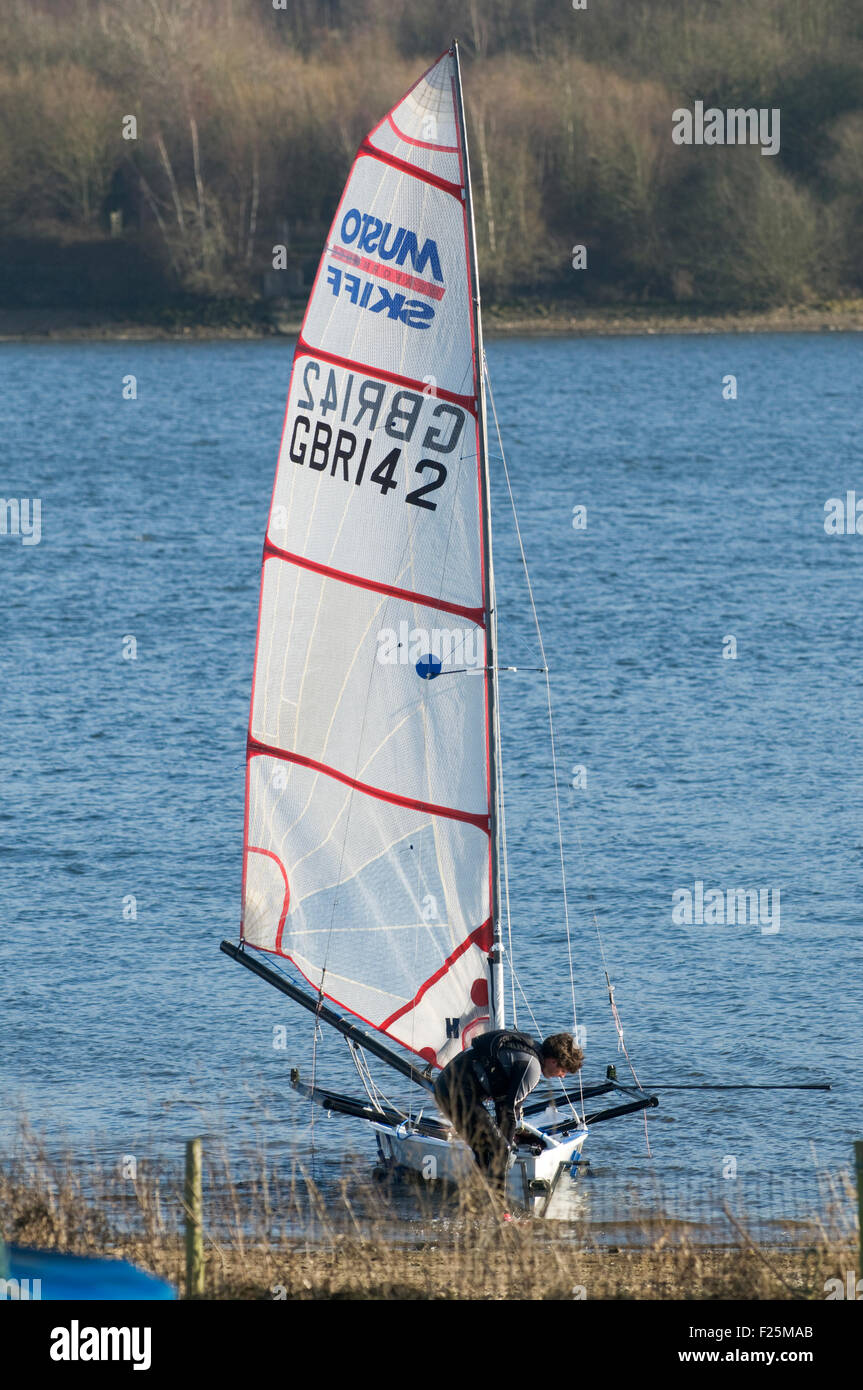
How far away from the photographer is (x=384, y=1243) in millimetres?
11797

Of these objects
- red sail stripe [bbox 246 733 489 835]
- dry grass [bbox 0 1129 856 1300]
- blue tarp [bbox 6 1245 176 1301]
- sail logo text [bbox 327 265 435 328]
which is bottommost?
dry grass [bbox 0 1129 856 1300]

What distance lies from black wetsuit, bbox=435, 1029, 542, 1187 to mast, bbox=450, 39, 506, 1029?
973 millimetres

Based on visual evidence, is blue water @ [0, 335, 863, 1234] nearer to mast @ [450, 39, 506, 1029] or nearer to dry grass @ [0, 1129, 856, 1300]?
dry grass @ [0, 1129, 856, 1300]

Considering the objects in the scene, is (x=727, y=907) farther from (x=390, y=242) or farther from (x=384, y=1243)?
(x=390, y=242)

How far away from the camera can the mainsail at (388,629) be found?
13.0 meters

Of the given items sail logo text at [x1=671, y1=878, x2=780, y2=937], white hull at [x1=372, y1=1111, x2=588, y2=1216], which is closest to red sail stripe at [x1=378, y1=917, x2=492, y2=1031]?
white hull at [x1=372, y1=1111, x2=588, y2=1216]

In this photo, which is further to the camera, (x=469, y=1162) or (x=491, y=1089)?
(x=469, y=1162)

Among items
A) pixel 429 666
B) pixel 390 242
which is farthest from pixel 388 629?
pixel 390 242

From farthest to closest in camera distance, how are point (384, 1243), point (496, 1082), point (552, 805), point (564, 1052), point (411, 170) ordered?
point (552, 805) → point (411, 170) → point (496, 1082) → point (564, 1052) → point (384, 1243)

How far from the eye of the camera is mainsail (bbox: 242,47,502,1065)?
12992 millimetres

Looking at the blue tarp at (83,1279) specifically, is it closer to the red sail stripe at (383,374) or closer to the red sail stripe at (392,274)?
the red sail stripe at (383,374)

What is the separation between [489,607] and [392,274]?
Result: 2283 mm

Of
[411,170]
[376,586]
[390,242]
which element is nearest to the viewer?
[411,170]

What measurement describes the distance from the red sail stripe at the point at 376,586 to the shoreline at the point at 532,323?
7548 centimetres
